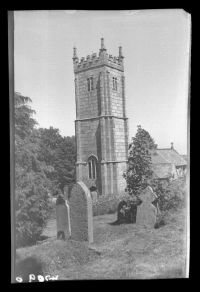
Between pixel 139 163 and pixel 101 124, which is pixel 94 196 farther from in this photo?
pixel 101 124

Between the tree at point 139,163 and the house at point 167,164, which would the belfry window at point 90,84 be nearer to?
the tree at point 139,163

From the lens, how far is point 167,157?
477 centimetres

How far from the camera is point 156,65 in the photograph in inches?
189

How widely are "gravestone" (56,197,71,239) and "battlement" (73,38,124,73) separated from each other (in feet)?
6.08

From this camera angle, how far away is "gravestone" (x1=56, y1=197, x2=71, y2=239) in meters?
4.86

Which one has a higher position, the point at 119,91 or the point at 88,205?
the point at 119,91

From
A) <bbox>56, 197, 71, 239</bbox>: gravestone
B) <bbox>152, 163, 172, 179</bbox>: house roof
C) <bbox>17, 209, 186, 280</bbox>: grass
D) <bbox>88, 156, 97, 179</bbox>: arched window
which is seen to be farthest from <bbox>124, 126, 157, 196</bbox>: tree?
<bbox>56, 197, 71, 239</bbox>: gravestone

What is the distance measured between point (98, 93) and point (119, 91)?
0.97 feet

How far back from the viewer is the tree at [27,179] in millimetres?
4723

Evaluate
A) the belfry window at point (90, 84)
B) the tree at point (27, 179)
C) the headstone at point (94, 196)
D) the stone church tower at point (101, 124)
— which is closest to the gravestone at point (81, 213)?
the headstone at point (94, 196)

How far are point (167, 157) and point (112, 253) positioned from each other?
152 centimetres

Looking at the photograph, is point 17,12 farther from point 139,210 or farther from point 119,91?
point 139,210

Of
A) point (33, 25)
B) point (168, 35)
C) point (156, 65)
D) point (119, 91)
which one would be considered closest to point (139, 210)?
point (119, 91)

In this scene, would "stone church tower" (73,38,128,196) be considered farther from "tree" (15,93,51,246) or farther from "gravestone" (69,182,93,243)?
"tree" (15,93,51,246)
